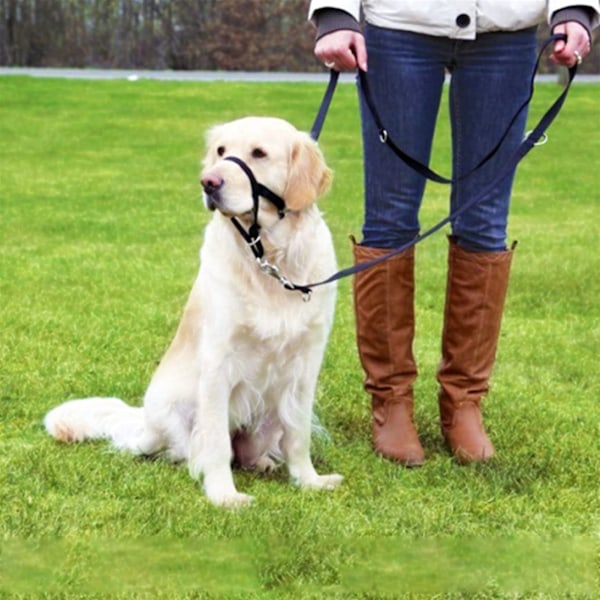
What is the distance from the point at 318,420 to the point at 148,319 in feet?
6.70

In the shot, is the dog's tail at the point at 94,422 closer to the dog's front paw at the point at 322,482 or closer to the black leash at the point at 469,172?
the dog's front paw at the point at 322,482

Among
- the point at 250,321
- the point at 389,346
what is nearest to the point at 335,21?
the point at 250,321

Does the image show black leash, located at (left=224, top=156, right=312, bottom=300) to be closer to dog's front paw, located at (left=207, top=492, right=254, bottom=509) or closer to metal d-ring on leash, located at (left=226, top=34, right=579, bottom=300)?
metal d-ring on leash, located at (left=226, top=34, right=579, bottom=300)

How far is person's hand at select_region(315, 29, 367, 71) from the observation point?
11.4 feet

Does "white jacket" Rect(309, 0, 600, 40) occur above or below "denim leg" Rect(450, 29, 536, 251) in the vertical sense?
above

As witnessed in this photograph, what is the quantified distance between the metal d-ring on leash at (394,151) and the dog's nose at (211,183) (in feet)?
0.29

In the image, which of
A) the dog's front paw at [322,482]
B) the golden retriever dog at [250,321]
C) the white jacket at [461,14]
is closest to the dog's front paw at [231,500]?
the golden retriever dog at [250,321]

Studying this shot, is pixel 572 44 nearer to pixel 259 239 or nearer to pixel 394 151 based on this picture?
pixel 394 151

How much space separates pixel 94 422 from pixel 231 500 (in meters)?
0.71

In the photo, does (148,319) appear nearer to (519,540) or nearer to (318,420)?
(318,420)

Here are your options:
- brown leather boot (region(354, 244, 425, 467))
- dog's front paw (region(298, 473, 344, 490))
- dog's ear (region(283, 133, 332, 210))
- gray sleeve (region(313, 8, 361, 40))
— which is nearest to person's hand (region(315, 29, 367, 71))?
gray sleeve (region(313, 8, 361, 40))

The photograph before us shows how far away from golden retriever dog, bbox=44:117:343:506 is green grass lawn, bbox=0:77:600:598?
133mm

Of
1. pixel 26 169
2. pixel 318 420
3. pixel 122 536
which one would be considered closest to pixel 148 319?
pixel 318 420

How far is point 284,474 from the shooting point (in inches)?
151
